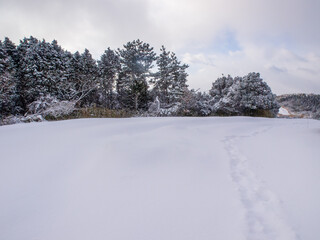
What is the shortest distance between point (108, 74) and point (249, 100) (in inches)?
559

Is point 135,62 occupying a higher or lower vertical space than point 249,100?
higher

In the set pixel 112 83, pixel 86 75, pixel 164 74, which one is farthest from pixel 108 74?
pixel 164 74

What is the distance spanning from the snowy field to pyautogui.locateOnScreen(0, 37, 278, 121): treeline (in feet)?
21.0

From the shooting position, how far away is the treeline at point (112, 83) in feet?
37.9

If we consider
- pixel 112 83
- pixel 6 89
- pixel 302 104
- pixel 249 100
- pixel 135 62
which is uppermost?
pixel 135 62

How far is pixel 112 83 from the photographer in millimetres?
18656

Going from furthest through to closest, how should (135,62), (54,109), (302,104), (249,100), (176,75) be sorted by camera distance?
1. (135,62)
2. (176,75)
3. (302,104)
4. (249,100)
5. (54,109)

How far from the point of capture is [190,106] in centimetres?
1163

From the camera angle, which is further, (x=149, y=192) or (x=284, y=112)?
(x=284, y=112)

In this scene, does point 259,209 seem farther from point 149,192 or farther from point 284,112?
point 284,112

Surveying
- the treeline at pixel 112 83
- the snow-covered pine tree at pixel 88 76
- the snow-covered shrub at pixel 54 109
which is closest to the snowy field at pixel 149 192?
the snow-covered shrub at pixel 54 109

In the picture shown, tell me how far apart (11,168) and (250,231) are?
238 cm

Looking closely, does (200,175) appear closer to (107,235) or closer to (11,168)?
(107,235)

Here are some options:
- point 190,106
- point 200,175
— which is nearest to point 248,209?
point 200,175
